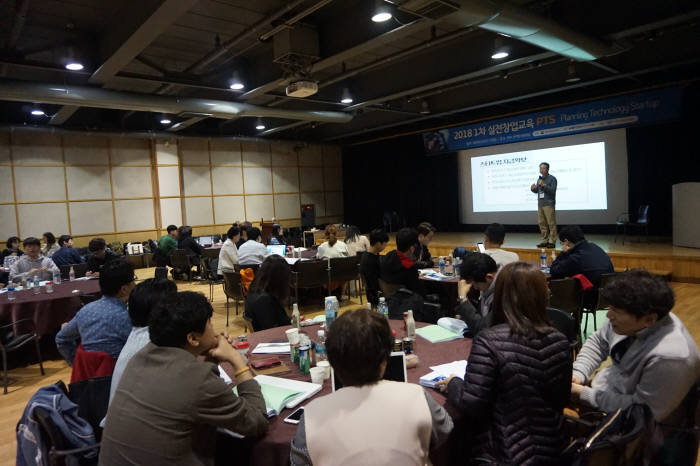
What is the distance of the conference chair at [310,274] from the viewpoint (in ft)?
20.2

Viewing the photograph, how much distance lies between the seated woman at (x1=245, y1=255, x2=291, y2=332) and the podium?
8.07 meters

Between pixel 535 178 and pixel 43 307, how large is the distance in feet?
34.1

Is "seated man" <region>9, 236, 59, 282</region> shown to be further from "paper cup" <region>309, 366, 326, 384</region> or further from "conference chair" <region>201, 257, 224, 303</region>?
"paper cup" <region>309, 366, 326, 384</region>

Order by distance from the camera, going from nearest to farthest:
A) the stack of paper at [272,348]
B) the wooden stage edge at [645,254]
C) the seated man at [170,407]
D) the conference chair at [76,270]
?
the seated man at [170,407] < the stack of paper at [272,348] < the conference chair at [76,270] < the wooden stage edge at [645,254]

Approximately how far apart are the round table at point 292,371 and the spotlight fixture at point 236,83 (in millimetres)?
6613

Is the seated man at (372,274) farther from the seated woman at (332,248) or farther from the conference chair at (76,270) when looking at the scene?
the conference chair at (76,270)

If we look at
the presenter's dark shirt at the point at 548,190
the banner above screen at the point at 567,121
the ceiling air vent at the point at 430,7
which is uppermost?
the ceiling air vent at the point at 430,7

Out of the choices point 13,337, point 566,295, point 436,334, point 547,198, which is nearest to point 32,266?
point 13,337

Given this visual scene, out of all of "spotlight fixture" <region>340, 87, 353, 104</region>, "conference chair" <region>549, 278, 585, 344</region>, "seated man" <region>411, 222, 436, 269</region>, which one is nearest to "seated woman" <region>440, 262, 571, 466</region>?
"conference chair" <region>549, 278, 585, 344</region>

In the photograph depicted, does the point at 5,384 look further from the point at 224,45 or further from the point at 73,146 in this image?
the point at 73,146

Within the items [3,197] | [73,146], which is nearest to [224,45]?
[73,146]

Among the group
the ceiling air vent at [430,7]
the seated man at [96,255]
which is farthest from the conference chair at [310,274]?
the ceiling air vent at [430,7]

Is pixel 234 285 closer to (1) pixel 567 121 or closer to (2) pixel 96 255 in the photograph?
(2) pixel 96 255

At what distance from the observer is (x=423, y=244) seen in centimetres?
594
